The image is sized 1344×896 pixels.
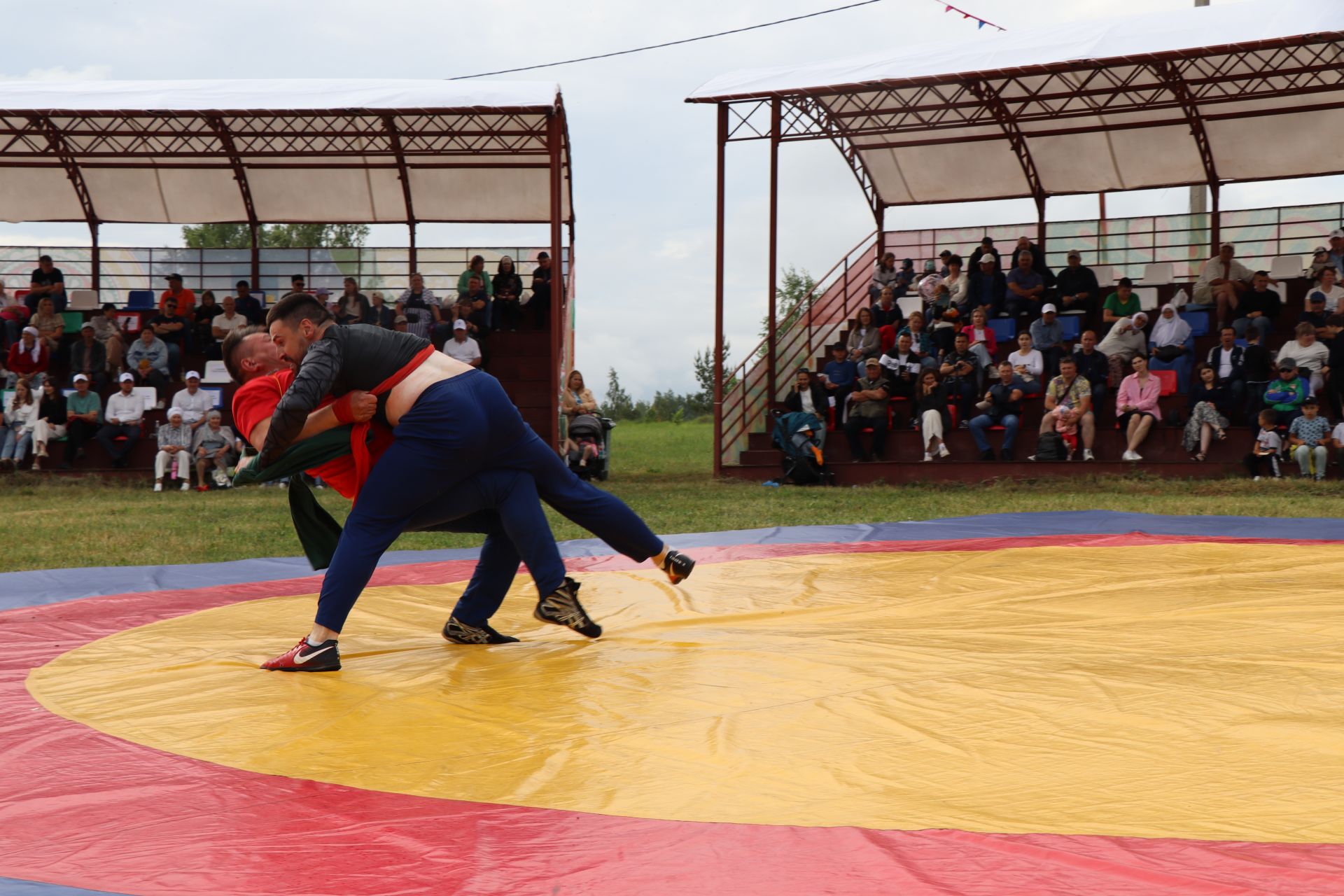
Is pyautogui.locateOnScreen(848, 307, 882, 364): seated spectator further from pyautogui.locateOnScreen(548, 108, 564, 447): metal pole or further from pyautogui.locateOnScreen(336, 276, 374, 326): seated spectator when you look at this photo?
pyautogui.locateOnScreen(336, 276, 374, 326): seated spectator

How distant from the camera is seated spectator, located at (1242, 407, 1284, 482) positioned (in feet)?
36.3

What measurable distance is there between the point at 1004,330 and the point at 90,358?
35.2 feet

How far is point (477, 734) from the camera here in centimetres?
272

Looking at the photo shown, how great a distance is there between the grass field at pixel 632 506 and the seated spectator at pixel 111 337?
72.6 inches

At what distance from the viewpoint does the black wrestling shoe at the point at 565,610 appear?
3738mm

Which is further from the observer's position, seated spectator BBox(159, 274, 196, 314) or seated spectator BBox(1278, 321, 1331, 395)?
seated spectator BBox(159, 274, 196, 314)

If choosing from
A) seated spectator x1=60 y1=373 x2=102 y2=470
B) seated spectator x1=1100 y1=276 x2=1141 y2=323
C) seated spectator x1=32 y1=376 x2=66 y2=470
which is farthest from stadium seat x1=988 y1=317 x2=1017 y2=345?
→ seated spectator x1=32 y1=376 x2=66 y2=470

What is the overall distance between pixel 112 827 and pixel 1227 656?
9.13 ft

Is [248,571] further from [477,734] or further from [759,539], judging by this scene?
[477,734]

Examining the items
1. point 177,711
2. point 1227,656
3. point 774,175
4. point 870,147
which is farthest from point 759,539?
point 870,147

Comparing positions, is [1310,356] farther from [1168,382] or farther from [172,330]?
[172,330]

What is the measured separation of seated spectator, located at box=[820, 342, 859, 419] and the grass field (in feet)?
5.22

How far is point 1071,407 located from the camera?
478 inches

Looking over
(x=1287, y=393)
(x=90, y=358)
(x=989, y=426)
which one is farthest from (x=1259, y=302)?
(x=90, y=358)
